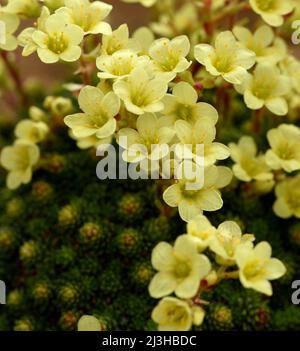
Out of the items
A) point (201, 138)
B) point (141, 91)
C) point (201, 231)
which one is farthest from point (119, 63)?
point (201, 231)

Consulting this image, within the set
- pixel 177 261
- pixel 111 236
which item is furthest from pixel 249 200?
pixel 177 261

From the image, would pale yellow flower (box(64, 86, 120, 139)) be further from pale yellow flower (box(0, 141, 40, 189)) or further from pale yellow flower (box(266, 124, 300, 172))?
pale yellow flower (box(266, 124, 300, 172))

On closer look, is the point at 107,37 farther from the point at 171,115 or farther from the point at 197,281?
the point at 197,281

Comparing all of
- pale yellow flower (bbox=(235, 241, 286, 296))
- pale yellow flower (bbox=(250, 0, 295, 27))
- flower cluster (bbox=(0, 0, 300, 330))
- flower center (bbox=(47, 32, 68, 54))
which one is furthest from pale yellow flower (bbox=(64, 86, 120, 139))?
pale yellow flower (bbox=(250, 0, 295, 27))

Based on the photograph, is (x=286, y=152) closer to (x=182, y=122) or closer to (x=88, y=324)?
(x=182, y=122)

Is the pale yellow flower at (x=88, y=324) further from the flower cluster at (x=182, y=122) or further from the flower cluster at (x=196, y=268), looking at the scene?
the flower cluster at (x=196, y=268)

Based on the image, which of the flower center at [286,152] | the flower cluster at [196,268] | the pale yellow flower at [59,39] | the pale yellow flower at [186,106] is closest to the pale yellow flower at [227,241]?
the flower cluster at [196,268]
